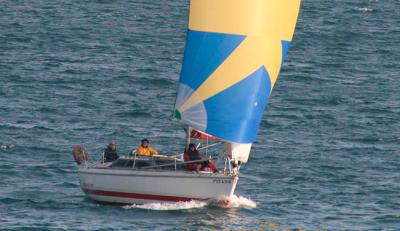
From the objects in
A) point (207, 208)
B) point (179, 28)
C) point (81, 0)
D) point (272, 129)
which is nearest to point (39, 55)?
point (179, 28)

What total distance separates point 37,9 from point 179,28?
52.5ft

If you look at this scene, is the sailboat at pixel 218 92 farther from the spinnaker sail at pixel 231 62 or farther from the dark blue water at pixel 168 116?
the dark blue water at pixel 168 116

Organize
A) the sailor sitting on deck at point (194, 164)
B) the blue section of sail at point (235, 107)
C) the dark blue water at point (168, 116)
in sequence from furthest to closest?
1. the sailor sitting on deck at point (194, 164)
2. the dark blue water at point (168, 116)
3. the blue section of sail at point (235, 107)

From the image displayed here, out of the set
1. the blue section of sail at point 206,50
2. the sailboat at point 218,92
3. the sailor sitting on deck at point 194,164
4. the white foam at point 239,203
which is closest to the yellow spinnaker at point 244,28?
the sailboat at point 218,92

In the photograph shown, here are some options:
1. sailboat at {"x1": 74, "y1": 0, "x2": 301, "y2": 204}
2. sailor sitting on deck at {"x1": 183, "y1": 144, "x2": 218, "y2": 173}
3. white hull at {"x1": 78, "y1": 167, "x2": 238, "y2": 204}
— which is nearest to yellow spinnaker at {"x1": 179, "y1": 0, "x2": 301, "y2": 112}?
sailboat at {"x1": 74, "y1": 0, "x2": 301, "y2": 204}

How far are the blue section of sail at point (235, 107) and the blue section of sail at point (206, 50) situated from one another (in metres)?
1.07

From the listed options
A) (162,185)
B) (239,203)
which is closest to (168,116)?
(239,203)

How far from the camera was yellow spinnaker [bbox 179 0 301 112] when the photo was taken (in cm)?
5269

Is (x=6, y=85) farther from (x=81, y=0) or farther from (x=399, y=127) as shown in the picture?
(x=81, y=0)

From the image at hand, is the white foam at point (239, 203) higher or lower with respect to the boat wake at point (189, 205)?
higher

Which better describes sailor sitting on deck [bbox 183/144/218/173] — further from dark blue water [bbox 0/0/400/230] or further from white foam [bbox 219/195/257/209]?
dark blue water [bbox 0/0/400/230]

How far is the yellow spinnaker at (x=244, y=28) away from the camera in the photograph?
52.7 meters

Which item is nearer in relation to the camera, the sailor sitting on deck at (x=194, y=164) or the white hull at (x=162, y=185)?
the white hull at (x=162, y=185)

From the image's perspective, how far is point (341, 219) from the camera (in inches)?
2103
